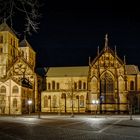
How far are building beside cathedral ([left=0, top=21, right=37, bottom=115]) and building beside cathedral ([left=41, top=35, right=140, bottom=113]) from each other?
656 cm

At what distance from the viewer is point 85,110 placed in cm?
9094

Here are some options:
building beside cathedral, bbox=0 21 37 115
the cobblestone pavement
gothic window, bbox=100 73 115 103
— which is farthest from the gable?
the cobblestone pavement

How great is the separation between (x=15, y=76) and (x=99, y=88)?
79.1ft

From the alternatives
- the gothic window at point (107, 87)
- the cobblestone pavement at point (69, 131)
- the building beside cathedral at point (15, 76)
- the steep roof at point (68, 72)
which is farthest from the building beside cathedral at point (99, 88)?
the cobblestone pavement at point (69, 131)

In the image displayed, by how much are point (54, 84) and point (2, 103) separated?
18.6 meters

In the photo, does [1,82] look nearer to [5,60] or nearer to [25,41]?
[5,60]

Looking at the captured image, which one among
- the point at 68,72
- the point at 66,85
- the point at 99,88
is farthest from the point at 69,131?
the point at 68,72

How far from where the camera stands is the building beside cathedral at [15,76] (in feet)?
283

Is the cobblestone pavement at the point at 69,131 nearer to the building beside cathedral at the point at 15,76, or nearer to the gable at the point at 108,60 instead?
the building beside cathedral at the point at 15,76

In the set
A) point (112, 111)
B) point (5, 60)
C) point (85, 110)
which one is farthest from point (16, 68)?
point (112, 111)

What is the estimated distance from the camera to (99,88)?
88.7 meters

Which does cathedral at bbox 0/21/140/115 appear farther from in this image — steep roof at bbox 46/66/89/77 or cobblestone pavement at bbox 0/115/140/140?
cobblestone pavement at bbox 0/115/140/140

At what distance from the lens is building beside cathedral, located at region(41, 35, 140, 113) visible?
87438mm

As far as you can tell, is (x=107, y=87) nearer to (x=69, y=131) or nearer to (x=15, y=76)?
(x=15, y=76)
